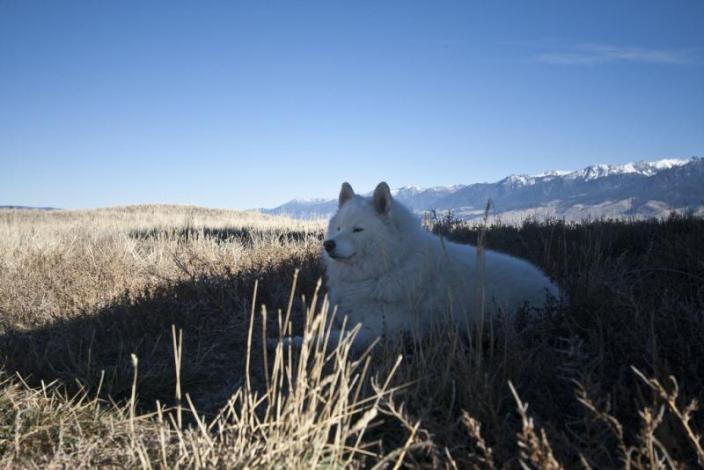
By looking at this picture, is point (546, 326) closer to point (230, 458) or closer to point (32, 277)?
point (230, 458)

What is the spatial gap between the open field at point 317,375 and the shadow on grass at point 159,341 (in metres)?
0.02

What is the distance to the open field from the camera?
73.1 inches

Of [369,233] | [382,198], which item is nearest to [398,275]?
[369,233]

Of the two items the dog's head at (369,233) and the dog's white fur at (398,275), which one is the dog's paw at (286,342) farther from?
the dog's head at (369,233)

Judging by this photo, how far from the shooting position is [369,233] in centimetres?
407

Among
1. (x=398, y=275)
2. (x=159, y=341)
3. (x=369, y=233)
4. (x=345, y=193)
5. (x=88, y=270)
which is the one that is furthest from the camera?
(x=88, y=270)

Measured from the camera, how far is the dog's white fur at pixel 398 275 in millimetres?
3814

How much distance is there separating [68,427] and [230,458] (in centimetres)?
116

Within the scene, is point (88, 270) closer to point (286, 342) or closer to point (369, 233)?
point (286, 342)

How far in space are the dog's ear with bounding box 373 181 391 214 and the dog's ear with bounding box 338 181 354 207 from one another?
450 millimetres

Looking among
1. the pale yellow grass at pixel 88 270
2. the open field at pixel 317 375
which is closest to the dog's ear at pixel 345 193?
the open field at pixel 317 375

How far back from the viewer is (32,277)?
20.1ft

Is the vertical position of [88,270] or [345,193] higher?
[345,193]

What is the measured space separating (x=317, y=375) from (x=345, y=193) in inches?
115
